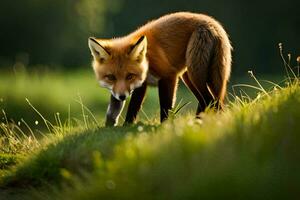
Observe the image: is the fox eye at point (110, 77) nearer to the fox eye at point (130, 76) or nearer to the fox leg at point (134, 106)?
the fox eye at point (130, 76)

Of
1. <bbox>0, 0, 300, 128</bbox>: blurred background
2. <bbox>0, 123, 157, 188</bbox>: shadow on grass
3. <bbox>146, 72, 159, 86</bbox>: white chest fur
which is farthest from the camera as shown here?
<bbox>0, 0, 300, 128</bbox>: blurred background

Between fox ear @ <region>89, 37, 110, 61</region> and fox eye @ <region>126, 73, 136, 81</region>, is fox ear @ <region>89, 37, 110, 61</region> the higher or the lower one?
the higher one

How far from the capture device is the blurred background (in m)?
18.0

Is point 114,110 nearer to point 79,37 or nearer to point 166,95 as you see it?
point 166,95

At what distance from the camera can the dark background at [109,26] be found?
89.1ft

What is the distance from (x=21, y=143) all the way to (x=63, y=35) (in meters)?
20.7

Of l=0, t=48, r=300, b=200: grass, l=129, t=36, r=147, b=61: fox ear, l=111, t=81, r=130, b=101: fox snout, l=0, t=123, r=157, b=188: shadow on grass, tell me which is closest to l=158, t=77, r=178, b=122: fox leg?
l=129, t=36, r=147, b=61: fox ear

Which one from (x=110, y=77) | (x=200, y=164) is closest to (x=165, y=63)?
(x=110, y=77)

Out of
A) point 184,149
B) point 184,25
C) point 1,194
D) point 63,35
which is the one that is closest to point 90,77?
point 63,35

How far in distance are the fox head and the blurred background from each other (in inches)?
221

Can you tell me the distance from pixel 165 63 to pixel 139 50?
556mm

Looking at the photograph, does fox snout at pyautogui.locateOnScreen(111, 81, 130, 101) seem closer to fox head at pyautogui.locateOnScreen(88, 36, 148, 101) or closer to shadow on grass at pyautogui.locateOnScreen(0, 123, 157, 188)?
fox head at pyautogui.locateOnScreen(88, 36, 148, 101)

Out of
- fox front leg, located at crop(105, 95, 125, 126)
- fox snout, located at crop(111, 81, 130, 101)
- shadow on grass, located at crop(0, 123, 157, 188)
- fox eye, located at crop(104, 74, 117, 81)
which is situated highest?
fox eye, located at crop(104, 74, 117, 81)

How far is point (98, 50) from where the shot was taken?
7895mm
